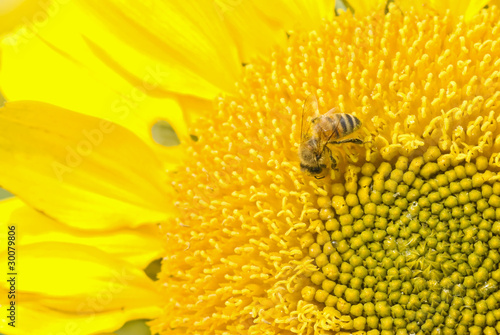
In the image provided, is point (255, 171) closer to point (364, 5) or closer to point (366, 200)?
point (366, 200)

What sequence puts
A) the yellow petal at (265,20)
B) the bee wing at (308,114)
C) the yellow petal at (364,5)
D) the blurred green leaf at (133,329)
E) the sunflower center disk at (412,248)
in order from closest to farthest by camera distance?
the sunflower center disk at (412,248), the bee wing at (308,114), the yellow petal at (364,5), the yellow petal at (265,20), the blurred green leaf at (133,329)

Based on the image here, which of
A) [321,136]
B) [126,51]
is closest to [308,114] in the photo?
[321,136]

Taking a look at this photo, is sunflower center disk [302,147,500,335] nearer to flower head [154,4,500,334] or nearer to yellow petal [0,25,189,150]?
flower head [154,4,500,334]

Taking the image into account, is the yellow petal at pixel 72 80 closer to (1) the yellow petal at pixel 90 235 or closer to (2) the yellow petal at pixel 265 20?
(2) the yellow petal at pixel 265 20

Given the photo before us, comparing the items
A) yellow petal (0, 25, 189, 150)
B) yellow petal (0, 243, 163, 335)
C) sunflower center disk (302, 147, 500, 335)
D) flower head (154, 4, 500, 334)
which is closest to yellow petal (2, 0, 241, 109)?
yellow petal (0, 25, 189, 150)

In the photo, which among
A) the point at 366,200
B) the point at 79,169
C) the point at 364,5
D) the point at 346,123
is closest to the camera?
the point at 346,123

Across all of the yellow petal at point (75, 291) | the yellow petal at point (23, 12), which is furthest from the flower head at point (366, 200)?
the yellow petal at point (23, 12)
